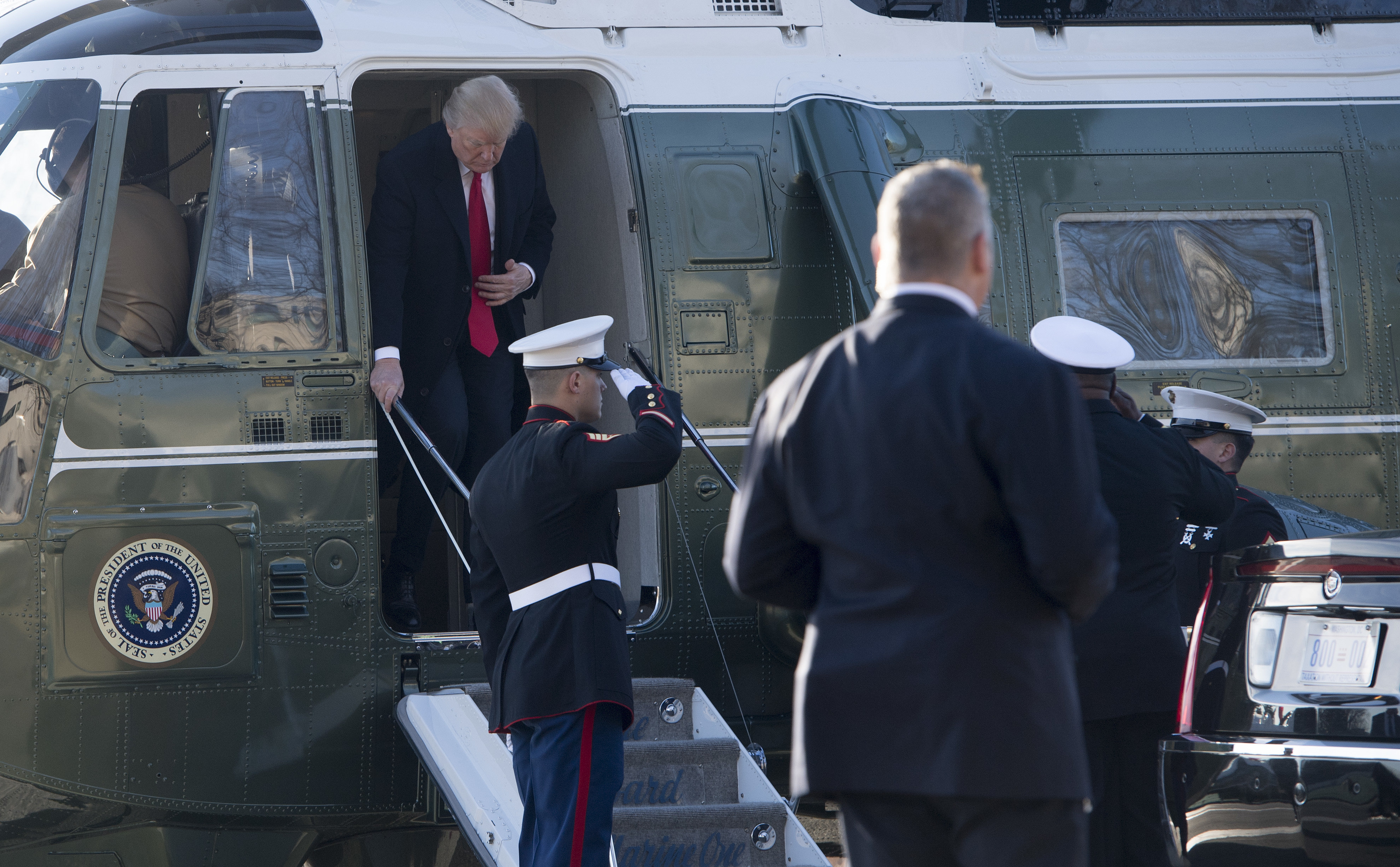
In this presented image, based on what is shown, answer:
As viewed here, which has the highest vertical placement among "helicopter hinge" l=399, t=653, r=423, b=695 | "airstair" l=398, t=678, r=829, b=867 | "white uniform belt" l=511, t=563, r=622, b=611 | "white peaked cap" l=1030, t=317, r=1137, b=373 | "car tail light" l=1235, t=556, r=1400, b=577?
"white peaked cap" l=1030, t=317, r=1137, b=373

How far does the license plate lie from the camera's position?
10.3 feet

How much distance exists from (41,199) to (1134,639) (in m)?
3.75

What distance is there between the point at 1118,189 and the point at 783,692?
232 cm

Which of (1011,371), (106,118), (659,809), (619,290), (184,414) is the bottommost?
(659,809)

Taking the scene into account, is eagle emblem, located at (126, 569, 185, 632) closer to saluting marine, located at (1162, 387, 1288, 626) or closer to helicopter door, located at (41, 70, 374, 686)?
helicopter door, located at (41, 70, 374, 686)

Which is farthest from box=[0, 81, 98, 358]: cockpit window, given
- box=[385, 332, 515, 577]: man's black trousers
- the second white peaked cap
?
the second white peaked cap

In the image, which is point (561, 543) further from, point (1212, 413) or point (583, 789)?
point (1212, 413)

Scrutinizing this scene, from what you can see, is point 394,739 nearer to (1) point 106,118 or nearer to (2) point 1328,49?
(1) point 106,118

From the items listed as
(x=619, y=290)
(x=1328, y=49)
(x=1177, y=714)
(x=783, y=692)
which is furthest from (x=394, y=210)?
(x=1328, y=49)

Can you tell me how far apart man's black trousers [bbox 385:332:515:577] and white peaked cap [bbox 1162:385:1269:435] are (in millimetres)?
2476

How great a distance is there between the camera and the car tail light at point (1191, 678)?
354 cm

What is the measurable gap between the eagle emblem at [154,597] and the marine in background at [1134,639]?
9.36ft

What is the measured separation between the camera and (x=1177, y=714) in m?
3.62

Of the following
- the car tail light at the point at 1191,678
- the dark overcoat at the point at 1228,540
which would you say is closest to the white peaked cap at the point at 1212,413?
the dark overcoat at the point at 1228,540
